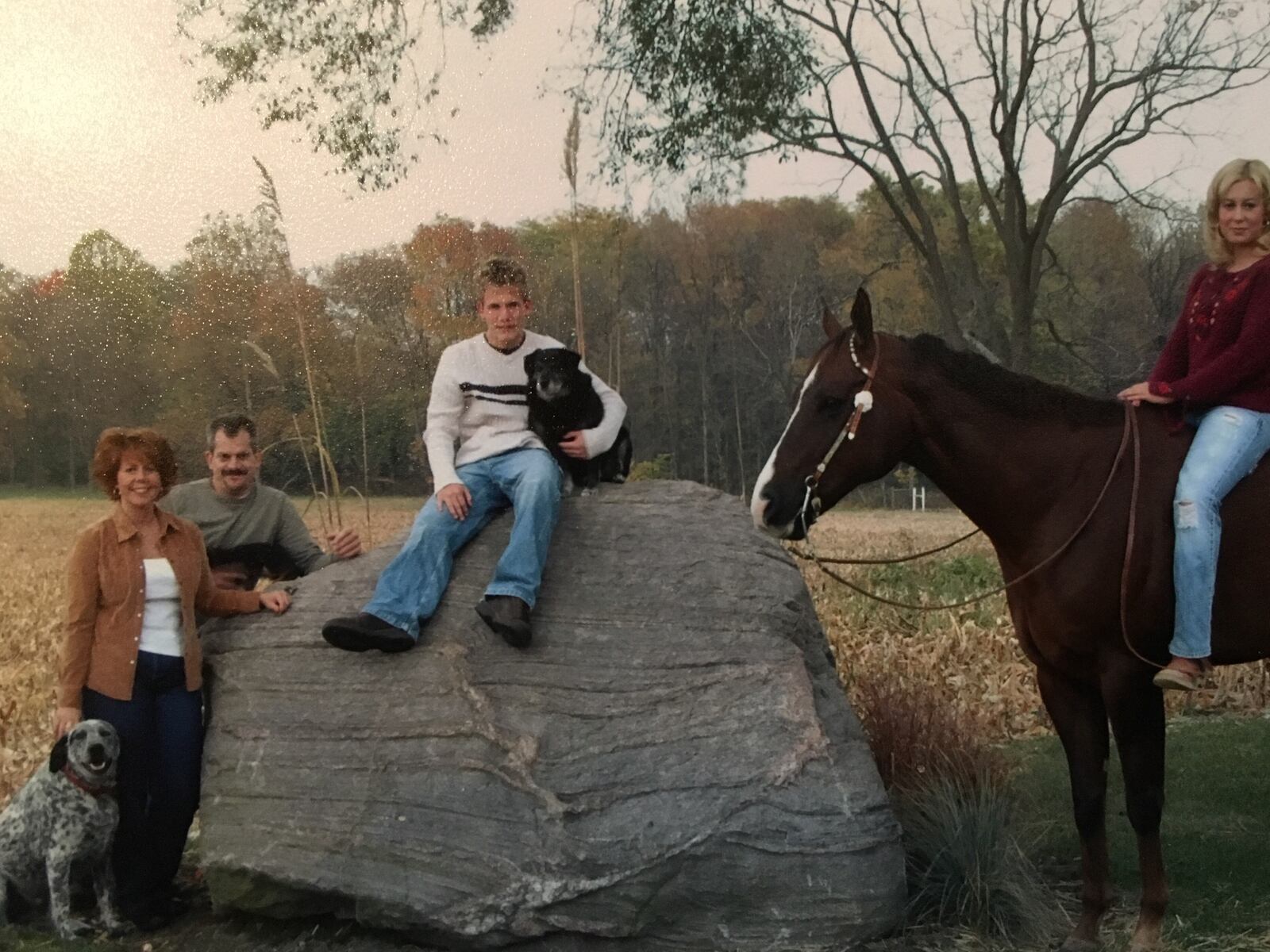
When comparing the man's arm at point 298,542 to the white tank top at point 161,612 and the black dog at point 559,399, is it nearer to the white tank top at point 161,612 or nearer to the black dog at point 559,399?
the white tank top at point 161,612

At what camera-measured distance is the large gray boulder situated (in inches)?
155

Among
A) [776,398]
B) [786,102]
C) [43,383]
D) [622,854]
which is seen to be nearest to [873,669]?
[776,398]

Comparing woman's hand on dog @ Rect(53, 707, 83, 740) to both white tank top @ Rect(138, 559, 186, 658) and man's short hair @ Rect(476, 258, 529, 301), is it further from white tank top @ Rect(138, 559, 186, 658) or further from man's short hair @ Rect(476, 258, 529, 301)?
man's short hair @ Rect(476, 258, 529, 301)

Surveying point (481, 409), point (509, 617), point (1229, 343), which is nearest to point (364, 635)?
point (509, 617)

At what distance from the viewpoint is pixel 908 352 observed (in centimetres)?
411

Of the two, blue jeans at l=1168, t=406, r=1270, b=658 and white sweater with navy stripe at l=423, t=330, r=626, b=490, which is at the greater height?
white sweater with navy stripe at l=423, t=330, r=626, b=490

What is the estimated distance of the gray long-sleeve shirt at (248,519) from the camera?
5.07 meters

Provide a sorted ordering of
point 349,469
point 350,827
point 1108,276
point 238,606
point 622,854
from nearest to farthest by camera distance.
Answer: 1. point 622,854
2. point 350,827
3. point 238,606
4. point 349,469
5. point 1108,276

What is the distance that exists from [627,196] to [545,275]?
180 centimetres

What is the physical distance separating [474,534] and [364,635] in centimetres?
69

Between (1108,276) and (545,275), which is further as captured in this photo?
(1108,276)

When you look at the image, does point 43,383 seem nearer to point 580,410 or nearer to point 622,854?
point 580,410

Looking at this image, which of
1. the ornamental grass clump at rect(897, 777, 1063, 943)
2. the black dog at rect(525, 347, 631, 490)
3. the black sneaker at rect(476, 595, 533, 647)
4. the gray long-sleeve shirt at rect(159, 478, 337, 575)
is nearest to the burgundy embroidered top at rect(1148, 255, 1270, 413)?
the ornamental grass clump at rect(897, 777, 1063, 943)

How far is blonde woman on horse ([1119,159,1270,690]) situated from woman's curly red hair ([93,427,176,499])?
12.5 ft
